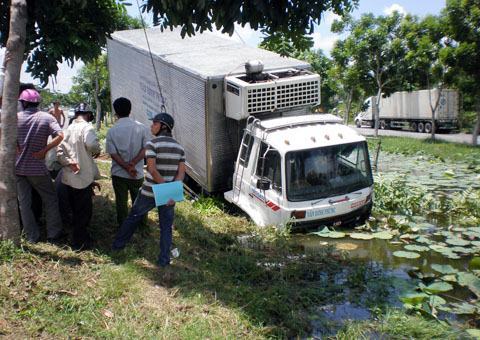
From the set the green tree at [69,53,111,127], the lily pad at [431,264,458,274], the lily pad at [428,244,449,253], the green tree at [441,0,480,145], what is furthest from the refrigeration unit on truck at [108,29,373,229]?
the green tree at [69,53,111,127]

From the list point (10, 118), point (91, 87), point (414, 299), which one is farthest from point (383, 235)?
point (91, 87)

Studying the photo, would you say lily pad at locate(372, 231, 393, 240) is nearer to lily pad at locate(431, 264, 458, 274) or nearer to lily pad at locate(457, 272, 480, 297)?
lily pad at locate(431, 264, 458, 274)

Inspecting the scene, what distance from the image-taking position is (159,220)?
604cm

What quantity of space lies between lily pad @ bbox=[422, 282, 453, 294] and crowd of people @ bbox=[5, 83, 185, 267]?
2.97 meters

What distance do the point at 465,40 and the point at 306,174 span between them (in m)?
16.1

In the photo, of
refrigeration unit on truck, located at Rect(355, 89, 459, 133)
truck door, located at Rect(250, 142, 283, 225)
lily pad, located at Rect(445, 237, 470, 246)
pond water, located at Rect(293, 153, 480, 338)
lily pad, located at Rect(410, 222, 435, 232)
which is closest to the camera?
pond water, located at Rect(293, 153, 480, 338)

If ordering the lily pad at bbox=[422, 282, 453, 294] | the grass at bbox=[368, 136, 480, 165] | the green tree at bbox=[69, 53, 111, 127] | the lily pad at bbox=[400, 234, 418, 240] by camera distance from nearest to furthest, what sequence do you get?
the lily pad at bbox=[422, 282, 453, 294], the lily pad at bbox=[400, 234, 418, 240], the grass at bbox=[368, 136, 480, 165], the green tree at bbox=[69, 53, 111, 127]

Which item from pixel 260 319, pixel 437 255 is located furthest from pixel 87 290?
pixel 437 255

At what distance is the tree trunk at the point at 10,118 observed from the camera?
5.23 metres

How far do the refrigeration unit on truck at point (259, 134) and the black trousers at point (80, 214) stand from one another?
2981 mm

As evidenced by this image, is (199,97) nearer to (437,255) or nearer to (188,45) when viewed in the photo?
(188,45)

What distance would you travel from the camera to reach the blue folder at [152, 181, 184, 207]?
5582 millimetres

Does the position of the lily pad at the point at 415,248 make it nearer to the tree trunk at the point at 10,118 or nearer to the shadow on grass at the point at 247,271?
the shadow on grass at the point at 247,271

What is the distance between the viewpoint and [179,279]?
5645mm
